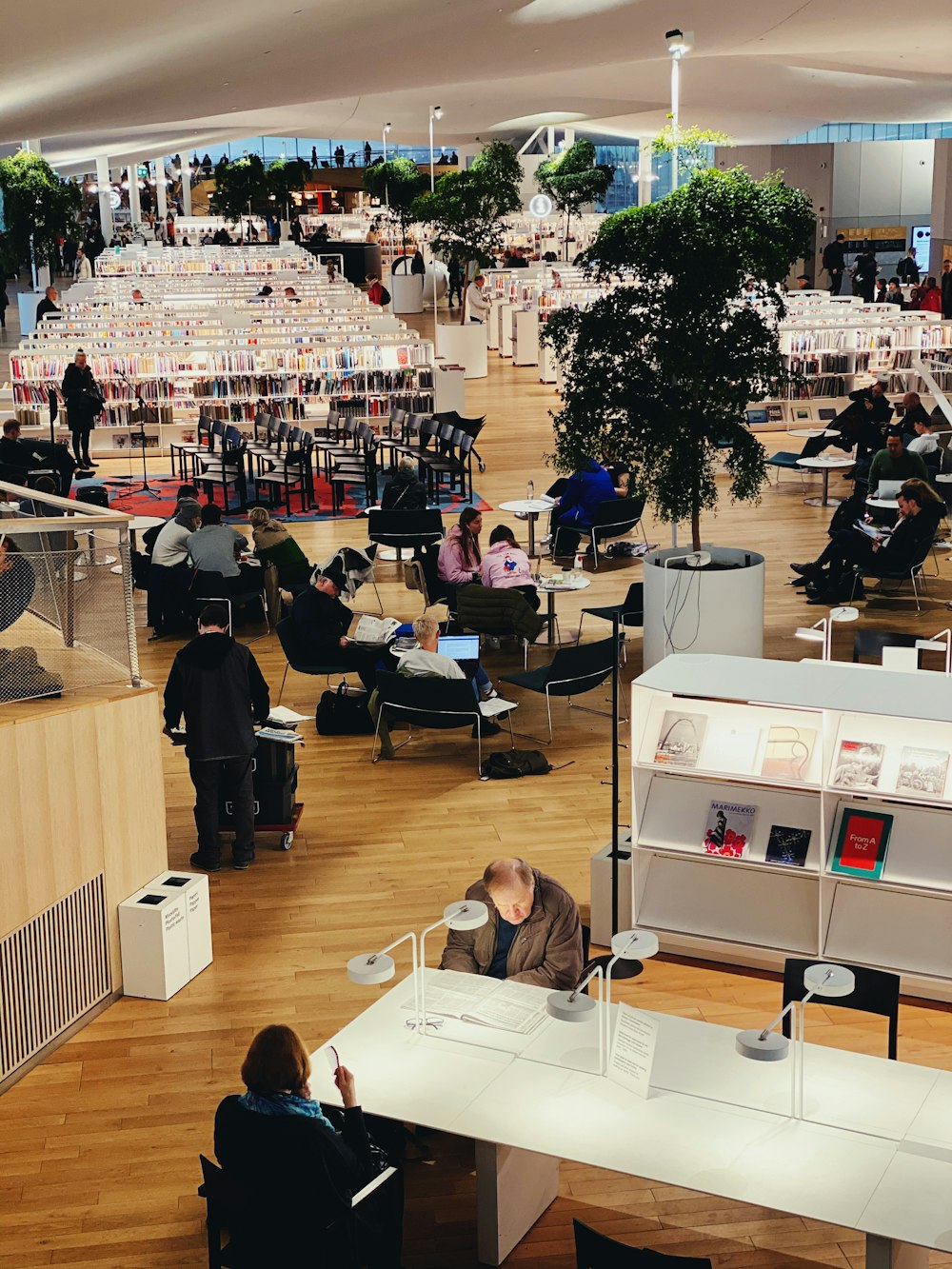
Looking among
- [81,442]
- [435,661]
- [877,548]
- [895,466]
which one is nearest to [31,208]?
[81,442]

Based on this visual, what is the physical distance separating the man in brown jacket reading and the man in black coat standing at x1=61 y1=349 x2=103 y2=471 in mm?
12166

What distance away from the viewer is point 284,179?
1775 inches

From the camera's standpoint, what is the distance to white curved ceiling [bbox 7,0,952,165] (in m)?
12.2

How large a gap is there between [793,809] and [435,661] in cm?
287

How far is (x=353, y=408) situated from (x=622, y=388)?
8.40m

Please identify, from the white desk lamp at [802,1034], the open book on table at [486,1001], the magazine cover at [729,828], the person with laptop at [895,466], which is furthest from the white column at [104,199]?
the white desk lamp at [802,1034]

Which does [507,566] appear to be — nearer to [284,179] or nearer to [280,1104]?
[280,1104]

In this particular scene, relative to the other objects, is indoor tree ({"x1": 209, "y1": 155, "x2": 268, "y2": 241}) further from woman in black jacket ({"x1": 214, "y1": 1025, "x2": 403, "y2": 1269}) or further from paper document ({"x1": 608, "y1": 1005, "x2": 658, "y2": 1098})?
woman in black jacket ({"x1": 214, "y1": 1025, "x2": 403, "y2": 1269})

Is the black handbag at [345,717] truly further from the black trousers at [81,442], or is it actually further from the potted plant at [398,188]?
the potted plant at [398,188]

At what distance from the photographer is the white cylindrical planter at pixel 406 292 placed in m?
33.4

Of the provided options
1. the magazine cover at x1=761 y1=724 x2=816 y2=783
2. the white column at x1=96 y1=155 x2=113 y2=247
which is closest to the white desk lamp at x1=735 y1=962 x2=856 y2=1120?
the magazine cover at x1=761 y1=724 x2=816 y2=783

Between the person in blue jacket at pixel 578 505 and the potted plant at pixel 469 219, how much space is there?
10.7m

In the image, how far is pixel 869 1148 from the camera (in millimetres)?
3986

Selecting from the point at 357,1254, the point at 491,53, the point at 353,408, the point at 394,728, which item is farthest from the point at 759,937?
the point at 491,53
